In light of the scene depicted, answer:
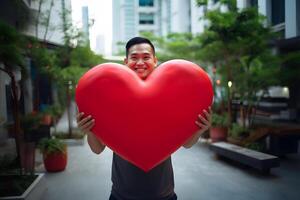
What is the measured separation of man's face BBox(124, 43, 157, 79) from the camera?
→ 1.73 meters

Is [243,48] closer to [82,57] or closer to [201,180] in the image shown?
[201,180]

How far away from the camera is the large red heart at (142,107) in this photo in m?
1.67

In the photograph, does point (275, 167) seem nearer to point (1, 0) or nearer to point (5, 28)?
point (5, 28)

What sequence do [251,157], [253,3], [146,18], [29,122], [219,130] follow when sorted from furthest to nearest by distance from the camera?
1. [146,18]
2. [219,130]
3. [29,122]
4. [253,3]
5. [251,157]

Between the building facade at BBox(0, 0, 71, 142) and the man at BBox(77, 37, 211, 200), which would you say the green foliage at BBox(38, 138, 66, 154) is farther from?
the man at BBox(77, 37, 211, 200)

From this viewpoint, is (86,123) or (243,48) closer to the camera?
(86,123)

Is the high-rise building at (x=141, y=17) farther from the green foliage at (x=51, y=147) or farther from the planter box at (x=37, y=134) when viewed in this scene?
the green foliage at (x=51, y=147)

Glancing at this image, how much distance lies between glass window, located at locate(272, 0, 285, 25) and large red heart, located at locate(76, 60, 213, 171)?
4.43m

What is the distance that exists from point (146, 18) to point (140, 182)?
43200mm

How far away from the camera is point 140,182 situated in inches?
68.3

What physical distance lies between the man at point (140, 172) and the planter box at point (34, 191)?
264 cm

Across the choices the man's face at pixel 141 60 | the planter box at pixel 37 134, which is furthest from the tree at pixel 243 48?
the man's face at pixel 141 60

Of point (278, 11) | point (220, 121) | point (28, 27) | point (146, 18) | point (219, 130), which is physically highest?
point (146, 18)

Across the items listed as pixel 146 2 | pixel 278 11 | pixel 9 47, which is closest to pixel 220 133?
pixel 278 11
